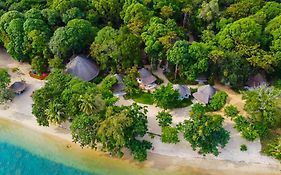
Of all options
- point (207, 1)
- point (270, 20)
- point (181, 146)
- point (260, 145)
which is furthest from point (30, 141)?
point (270, 20)

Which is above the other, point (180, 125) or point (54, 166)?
point (180, 125)

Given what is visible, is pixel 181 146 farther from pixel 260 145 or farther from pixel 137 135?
pixel 260 145

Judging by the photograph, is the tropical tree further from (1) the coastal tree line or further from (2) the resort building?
(2) the resort building

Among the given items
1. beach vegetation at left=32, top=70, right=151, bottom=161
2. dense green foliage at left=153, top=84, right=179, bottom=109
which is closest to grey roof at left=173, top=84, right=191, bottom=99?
dense green foliage at left=153, top=84, right=179, bottom=109

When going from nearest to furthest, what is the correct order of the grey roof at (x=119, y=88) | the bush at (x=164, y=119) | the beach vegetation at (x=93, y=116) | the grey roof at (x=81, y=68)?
the beach vegetation at (x=93, y=116) < the bush at (x=164, y=119) < the grey roof at (x=119, y=88) < the grey roof at (x=81, y=68)

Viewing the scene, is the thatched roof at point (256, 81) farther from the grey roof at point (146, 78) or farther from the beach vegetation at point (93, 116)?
the beach vegetation at point (93, 116)

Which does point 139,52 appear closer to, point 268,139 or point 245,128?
point 245,128

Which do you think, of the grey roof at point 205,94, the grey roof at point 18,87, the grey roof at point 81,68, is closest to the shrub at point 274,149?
the grey roof at point 205,94
